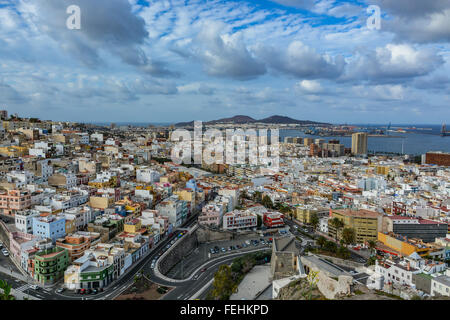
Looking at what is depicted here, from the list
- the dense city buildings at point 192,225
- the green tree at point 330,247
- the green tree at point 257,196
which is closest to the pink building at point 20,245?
the dense city buildings at point 192,225

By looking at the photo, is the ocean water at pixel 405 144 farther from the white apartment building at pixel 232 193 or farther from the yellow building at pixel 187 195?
the yellow building at pixel 187 195

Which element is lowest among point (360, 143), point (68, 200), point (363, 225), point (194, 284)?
point (194, 284)

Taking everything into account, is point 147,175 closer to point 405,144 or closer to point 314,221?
point 314,221

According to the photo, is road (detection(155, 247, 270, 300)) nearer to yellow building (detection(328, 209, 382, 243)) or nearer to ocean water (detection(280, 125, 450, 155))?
yellow building (detection(328, 209, 382, 243))

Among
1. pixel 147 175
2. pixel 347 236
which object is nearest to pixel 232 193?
pixel 147 175

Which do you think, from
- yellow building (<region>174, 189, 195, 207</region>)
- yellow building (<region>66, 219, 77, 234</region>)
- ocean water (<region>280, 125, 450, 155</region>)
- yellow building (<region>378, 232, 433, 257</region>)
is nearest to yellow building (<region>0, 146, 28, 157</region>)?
yellow building (<region>174, 189, 195, 207</region>)

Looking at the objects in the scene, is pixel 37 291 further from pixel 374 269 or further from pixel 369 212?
pixel 369 212

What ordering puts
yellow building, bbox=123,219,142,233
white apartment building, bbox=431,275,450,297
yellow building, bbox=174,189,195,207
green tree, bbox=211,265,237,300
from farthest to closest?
yellow building, bbox=174,189,195,207
yellow building, bbox=123,219,142,233
green tree, bbox=211,265,237,300
white apartment building, bbox=431,275,450,297
